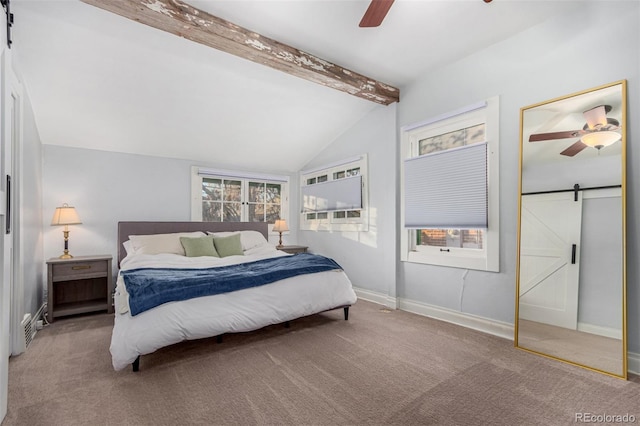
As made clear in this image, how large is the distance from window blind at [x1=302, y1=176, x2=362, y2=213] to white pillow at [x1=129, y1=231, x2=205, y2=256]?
7.02 feet

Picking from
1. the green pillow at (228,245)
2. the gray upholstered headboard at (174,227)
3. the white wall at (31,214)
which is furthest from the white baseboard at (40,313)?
the green pillow at (228,245)

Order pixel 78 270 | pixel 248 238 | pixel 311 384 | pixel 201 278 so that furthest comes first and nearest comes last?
1. pixel 248 238
2. pixel 78 270
3. pixel 201 278
4. pixel 311 384

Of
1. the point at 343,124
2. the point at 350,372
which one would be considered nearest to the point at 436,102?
the point at 343,124

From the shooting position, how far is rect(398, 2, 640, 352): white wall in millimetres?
2164

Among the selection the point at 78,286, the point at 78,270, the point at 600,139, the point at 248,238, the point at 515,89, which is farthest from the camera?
the point at 248,238

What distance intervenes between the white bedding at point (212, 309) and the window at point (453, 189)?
1.07 meters

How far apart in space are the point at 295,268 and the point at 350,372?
108cm

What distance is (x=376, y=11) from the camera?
1867mm

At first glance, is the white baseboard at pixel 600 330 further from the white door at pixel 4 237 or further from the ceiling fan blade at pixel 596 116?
the white door at pixel 4 237

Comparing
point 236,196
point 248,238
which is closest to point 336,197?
point 248,238

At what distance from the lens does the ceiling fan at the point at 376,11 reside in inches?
70.2

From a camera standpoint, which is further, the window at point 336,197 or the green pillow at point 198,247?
the window at point 336,197

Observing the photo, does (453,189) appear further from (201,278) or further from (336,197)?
(201,278)

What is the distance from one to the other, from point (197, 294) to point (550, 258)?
274 centimetres
